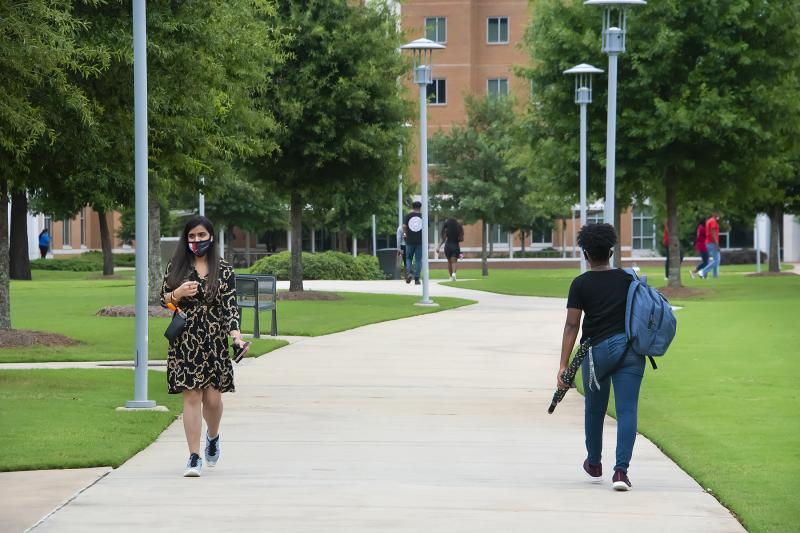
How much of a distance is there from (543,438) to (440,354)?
7.61 meters

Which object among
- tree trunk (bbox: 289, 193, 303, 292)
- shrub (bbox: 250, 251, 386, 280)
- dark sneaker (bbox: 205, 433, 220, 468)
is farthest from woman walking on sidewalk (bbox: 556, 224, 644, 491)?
shrub (bbox: 250, 251, 386, 280)

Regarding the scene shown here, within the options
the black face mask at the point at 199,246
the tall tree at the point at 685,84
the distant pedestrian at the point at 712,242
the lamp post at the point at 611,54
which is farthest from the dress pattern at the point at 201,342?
the distant pedestrian at the point at 712,242

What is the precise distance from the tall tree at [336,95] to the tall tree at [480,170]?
25016mm

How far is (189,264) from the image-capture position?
31.5 feet

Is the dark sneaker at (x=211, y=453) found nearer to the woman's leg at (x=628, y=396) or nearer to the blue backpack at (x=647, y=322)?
the woman's leg at (x=628, y=396)

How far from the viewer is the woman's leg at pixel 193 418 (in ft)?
30.7

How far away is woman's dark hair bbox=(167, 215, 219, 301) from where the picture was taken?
9.52 m

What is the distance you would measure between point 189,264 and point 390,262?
37608mm

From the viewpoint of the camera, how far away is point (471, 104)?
198ft

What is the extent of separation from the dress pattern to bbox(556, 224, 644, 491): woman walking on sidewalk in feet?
7.08

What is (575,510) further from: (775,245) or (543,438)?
(775,245)

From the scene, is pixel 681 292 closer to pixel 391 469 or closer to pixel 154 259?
pixel 154 259

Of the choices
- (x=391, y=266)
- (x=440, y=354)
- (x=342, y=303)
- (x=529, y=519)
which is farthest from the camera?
(x=391, y=266)

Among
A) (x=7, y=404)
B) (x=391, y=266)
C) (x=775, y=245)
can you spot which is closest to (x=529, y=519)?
(x=7, y=404)
